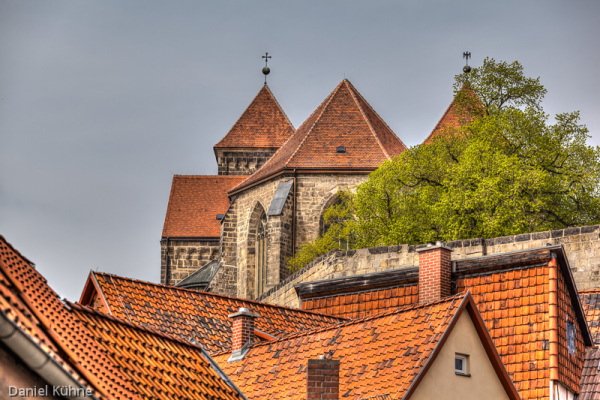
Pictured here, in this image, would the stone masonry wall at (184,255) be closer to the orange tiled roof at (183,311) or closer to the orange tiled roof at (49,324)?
the orange tiled roof at (183,311)

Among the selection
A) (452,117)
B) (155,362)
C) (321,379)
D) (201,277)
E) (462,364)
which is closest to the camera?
(155,362)

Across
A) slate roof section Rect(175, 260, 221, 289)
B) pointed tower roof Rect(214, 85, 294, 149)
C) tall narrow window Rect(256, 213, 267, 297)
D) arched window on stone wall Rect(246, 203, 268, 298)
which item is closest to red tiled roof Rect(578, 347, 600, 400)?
tall narrow window Rect(256, 213, 267, 297)

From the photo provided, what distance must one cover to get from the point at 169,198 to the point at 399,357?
43.5 meters

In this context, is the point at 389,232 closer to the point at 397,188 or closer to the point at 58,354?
the point at 397,188

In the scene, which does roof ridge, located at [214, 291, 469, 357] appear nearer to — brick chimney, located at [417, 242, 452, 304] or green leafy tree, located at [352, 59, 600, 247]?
brick chimney, located at [417, 242, 452, 304]

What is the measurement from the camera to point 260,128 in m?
57.8

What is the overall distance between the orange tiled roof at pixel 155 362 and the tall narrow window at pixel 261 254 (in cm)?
3278

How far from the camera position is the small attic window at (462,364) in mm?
13750

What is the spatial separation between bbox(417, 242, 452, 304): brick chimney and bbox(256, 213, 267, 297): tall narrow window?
950 inches

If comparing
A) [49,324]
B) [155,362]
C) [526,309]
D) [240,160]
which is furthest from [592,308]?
[240,160]

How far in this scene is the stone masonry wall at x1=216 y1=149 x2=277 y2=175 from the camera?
186 ft

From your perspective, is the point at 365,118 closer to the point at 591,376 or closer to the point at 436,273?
the point at 436,273

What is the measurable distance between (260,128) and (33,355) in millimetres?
51663

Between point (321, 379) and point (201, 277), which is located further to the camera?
point (201, 277)
